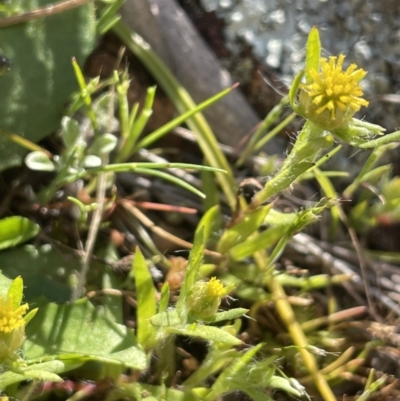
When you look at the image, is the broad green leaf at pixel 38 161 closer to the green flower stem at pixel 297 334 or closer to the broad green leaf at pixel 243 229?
the broad green leaf at pixel 243 229

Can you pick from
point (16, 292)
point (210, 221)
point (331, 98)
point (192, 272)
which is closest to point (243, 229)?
point (210, 221)

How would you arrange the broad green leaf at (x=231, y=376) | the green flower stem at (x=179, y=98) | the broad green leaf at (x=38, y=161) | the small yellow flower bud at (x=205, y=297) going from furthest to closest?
the green flower stem at (x=179, y=98)
the broad green leaf at (x=38, y=161)
the broad green leaf at (x=231, y=376)
the small yellow flower bud at (x=205, y=297)

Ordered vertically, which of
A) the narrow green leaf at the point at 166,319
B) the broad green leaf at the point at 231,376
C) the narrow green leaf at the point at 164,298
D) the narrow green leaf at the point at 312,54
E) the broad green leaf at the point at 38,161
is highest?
the broad green leaf at the point at 38,161

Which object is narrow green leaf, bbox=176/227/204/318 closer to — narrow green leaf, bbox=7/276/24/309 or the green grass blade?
the green grass blade

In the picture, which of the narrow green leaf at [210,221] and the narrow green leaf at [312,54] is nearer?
the narrow green leaf at [312,54]

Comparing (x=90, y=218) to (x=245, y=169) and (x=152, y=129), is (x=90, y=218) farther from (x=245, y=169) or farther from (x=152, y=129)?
(x=245, y=169)

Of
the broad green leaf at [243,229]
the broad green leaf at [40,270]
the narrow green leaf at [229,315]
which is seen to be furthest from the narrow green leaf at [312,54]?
the broad green leaf at [40,270]

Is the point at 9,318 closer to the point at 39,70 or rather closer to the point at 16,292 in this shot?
the point at 16,292
